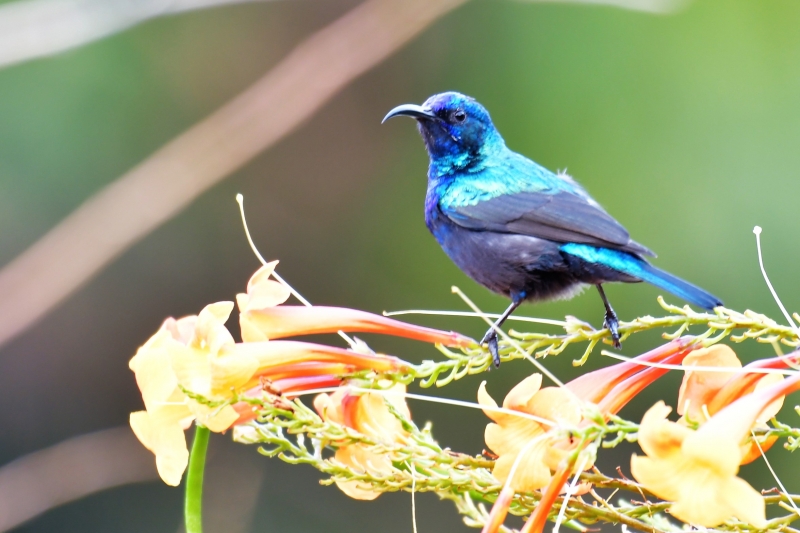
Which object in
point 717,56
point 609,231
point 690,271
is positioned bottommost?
point 690,271

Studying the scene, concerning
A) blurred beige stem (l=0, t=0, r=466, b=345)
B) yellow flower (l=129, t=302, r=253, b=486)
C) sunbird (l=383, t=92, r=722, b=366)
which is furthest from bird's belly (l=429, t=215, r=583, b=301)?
blurred beige stem (l=0, t=0, r=466, b=345)

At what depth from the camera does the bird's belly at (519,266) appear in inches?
107

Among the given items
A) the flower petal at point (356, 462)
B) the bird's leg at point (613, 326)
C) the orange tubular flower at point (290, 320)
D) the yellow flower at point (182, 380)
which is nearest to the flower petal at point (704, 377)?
the bird's leg at point (613, 326)

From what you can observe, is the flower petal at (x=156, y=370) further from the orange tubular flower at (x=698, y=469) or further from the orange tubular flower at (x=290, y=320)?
the orange tubular flower at (x=698, y=469)

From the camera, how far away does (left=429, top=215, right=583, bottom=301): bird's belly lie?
2.72 meters

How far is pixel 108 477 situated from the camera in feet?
16.0

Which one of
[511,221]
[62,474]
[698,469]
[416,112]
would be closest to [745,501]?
[698,469]

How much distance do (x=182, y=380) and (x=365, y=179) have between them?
5.29 metres

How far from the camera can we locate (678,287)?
2.00 meters

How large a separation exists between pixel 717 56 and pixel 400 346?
2.67m

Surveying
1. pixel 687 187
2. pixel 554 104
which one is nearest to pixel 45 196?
pixel 554 104

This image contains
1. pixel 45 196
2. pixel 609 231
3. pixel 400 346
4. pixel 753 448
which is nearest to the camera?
pixel 753 448

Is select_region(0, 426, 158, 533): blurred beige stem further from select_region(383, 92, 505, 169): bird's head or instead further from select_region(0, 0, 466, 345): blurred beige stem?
select_region(383, 92, 505, 169): bird's head

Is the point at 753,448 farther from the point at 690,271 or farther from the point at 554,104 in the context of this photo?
the point at 554,104
